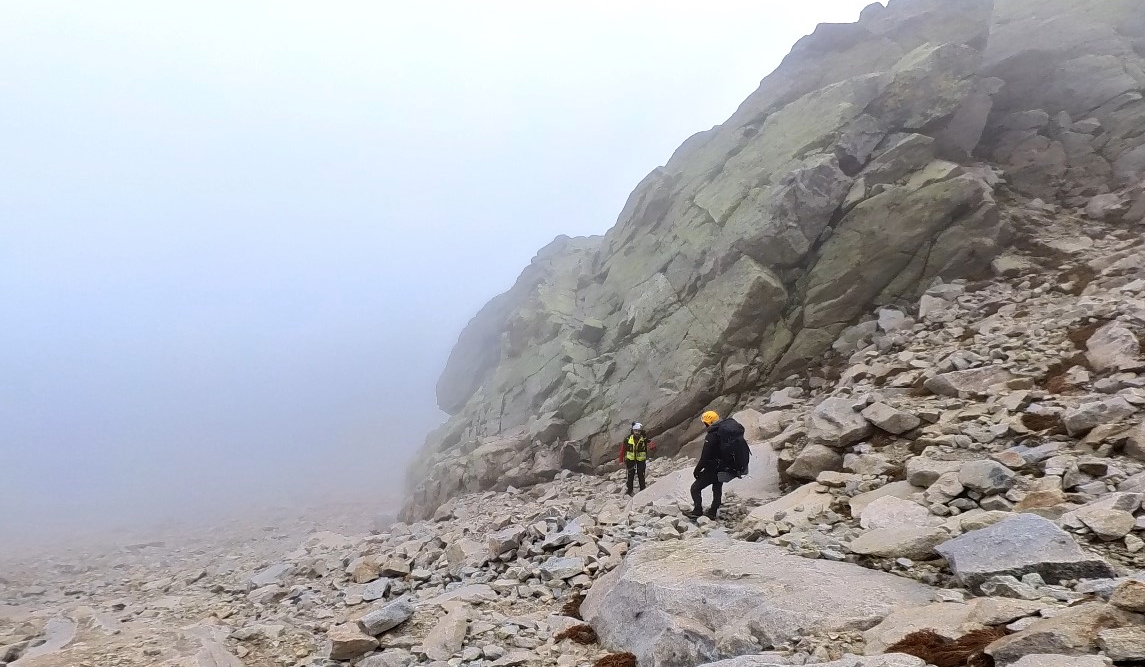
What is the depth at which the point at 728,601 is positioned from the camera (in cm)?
683

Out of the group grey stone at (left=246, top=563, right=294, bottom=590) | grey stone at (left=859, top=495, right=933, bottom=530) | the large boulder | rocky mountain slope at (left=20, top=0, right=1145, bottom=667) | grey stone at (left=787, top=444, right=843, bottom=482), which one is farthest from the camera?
the large boulder

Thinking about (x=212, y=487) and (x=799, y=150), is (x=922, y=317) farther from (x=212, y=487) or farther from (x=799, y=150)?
(x=212, y=487)

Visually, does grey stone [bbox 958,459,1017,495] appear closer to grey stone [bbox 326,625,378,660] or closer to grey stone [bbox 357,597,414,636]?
grey stone [bbox 357,597,414,636]

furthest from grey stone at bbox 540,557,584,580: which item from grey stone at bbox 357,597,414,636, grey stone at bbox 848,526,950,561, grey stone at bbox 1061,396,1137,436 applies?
grey stone at bbox 1061,396,1137,436

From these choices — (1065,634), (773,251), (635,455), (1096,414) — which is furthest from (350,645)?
(773,251)

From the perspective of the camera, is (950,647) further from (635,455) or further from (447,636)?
(635,455)

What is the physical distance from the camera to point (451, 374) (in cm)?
4791

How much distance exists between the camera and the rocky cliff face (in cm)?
2081

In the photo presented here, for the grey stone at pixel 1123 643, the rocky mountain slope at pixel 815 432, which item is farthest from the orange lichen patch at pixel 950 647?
the grey stone at pixel 1123 643

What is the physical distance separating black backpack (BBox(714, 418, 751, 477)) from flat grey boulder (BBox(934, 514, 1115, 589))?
4547mm

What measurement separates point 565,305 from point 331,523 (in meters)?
19.4

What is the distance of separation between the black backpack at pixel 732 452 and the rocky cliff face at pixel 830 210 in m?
9.46

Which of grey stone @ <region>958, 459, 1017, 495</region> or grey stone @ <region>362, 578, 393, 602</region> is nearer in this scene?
grey stone @ <region>958, 459, 1017, 495</region>

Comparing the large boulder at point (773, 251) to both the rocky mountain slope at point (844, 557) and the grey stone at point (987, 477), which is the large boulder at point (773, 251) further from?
the grey stone at point (987, 477)
